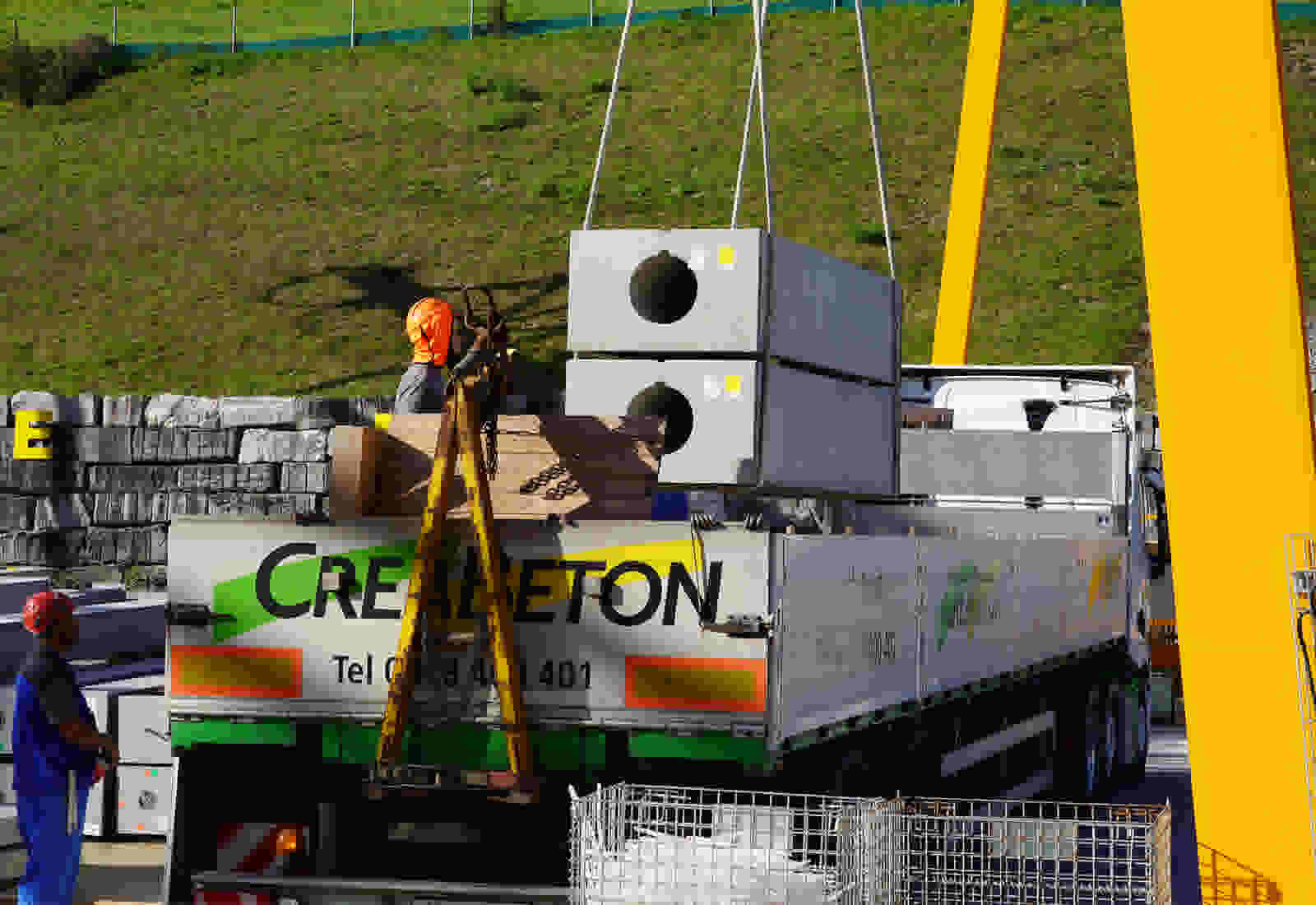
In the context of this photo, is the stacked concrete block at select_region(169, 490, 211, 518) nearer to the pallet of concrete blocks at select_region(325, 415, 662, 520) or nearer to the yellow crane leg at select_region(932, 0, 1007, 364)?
the yellow crane leg at select_region(932, 0, 1007, 364)

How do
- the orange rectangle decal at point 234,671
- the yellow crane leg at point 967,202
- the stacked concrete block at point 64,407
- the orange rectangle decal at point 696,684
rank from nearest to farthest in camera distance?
the orange rectangle decal at point 696,684, the orange rectangle decal at point 234,671, the stacked concrete block at point 64,407, the yellow crane leg at point 967,202

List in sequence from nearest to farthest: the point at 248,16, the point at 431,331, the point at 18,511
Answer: the point at 431,331 < the point at 18,511 < the point at 248,16

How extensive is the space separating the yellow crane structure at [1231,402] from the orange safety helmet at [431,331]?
11.9 feet

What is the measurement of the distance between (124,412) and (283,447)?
195cm

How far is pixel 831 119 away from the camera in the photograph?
64812 mm

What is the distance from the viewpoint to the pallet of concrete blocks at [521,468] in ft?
27.6

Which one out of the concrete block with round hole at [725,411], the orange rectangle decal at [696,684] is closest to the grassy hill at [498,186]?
the concrete block with round hole at [725,411]

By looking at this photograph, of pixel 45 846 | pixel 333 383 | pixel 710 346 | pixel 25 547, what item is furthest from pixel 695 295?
pixel 333 383

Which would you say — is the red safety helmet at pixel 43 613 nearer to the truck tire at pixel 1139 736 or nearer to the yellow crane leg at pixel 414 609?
the yellow crane leg at pixel 414 609

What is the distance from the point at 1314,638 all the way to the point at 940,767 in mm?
2604

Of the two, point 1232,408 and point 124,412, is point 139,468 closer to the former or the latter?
point 124,412

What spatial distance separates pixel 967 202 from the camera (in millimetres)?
24734

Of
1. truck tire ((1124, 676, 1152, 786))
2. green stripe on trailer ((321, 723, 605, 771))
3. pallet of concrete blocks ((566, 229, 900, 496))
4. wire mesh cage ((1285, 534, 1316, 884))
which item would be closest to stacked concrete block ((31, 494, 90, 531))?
truck tire ((1124, 676, 1152, 786))

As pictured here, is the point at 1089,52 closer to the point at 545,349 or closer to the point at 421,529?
the point at 545,349
